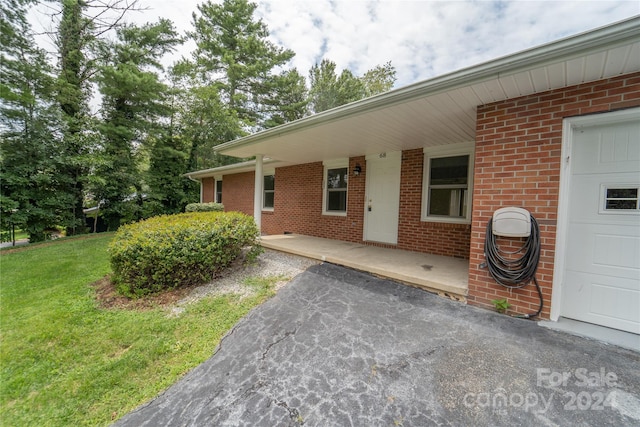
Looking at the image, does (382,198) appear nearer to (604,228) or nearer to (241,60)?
(604,228)

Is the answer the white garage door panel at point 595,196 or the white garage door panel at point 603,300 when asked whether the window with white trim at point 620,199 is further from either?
the white garage door panel at point 603,300

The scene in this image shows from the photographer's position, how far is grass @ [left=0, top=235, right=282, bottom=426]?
6.38ft

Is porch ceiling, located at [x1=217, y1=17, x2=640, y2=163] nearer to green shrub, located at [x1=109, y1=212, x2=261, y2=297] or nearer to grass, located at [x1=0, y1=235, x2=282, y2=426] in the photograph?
green shrub, located at [x1=109, y1=212, x2=261, y2=297]

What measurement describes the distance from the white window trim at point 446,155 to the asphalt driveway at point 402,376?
2339mm

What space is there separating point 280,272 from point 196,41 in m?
15.8

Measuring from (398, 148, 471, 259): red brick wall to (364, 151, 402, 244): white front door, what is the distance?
0.15 m

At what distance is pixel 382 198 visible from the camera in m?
5.84

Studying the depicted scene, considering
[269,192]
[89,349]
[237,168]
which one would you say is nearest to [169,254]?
[89,349]

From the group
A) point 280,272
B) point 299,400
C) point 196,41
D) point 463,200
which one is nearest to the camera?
point 299,400

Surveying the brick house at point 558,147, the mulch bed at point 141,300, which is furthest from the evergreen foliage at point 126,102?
the brick house at point 558,147

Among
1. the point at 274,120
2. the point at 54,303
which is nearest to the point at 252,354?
the point at 54,303

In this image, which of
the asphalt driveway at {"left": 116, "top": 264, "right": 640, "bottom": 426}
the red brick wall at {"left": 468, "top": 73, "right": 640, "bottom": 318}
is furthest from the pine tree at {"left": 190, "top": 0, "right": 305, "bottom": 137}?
the asphalt driveway at {"left": 116, "top": 264, "right": 640, "bottom": 426}

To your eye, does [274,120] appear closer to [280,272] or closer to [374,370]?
[280,272]

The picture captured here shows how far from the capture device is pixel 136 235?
151 inches
